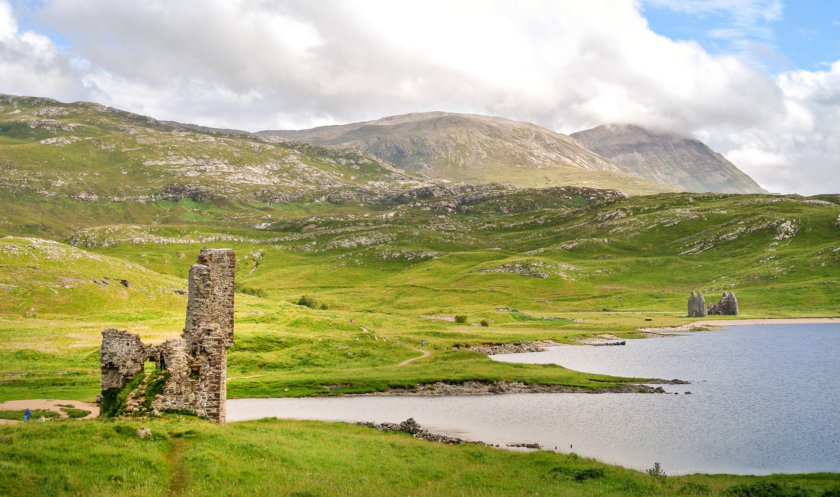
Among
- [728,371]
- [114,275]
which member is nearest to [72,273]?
[114,275]

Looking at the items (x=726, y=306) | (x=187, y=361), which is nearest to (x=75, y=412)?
(x=187, y=361)

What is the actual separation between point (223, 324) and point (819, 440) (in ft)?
161

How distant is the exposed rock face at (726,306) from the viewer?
179m

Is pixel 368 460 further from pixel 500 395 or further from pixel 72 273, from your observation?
pixel 72 273

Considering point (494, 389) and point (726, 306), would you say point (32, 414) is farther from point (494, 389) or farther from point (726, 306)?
point (726, 306)

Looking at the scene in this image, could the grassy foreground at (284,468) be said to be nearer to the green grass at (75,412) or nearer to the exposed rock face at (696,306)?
the green grass at (75,412)

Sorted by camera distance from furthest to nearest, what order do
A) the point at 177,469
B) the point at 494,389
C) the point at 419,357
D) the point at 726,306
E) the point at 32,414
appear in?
the point at 726,306 < the point at 419,357 < the point at 494,389 < the point at 32,414 < the point at 177,469

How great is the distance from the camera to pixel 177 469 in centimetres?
2347

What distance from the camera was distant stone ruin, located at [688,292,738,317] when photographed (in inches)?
7047

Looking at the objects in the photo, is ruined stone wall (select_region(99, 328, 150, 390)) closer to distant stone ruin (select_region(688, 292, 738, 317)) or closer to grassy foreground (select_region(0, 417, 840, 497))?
grassy foreground (select_region(0, 417, 840, 497))

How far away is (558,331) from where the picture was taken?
451 feet

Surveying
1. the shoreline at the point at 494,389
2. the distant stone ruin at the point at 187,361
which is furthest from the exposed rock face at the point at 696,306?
the distant stone ruin at the point at 187,361

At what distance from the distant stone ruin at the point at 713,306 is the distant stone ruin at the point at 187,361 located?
177 meters

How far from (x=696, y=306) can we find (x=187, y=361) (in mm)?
180076
